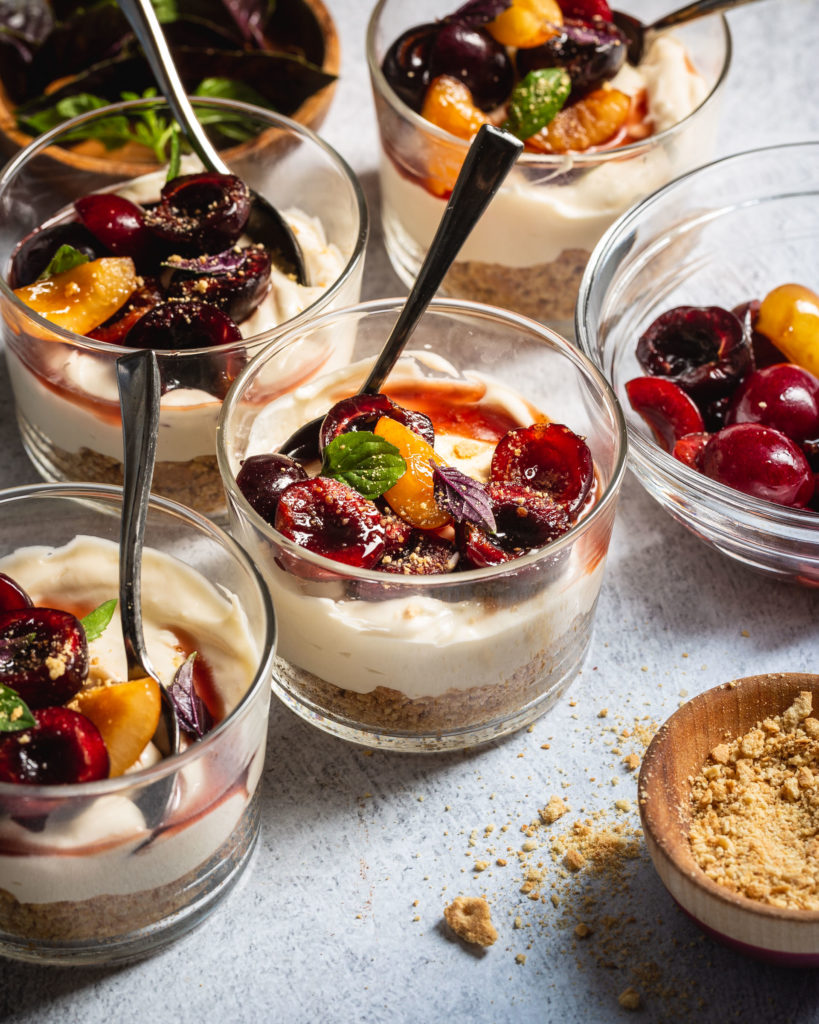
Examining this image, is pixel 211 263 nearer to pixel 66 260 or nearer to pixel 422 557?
pixel 66 260

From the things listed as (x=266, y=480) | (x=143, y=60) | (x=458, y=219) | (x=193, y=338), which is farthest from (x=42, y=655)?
(x=143, y=60)

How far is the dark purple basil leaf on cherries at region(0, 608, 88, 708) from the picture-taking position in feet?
4.99

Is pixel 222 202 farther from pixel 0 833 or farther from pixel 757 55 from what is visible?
pixel 757 55

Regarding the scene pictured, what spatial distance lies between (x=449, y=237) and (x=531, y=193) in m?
0.47

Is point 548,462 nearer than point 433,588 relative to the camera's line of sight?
No

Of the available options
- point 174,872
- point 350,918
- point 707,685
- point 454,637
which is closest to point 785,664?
point 707,685

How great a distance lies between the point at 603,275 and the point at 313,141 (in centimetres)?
62

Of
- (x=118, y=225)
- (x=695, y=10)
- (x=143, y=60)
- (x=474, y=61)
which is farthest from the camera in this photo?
(x=143, y=60)

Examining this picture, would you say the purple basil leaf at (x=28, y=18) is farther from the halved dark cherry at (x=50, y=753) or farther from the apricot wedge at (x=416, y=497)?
the halved dark cherry at (x=50, y=753)

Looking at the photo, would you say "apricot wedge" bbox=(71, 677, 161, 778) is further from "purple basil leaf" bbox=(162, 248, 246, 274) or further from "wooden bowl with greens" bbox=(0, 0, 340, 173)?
"wooden bowl with greens" bbox=(0, 0, 340, 173)

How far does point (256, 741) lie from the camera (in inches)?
62.1

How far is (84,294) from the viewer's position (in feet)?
6.68

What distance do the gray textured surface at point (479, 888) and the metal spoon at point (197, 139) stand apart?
82cm

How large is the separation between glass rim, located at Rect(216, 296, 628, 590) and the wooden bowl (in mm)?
334
